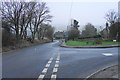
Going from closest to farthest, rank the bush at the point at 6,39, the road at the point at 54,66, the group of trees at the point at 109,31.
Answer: the road at the point at 54,66 → the bush at the point at 6,39 → the group of trees at the point at 109,31

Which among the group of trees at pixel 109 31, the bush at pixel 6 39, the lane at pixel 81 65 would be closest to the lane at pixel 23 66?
the lane at pixel 81 65

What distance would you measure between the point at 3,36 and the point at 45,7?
22.9 meters

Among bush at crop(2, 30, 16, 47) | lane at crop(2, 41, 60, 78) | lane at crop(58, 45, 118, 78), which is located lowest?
lane at crop(2, 41, 60, 78)

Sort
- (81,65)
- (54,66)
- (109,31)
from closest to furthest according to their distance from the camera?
1. (54,66)
2. (81,65)
3. (109,31)

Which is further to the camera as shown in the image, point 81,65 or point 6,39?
point 6,39

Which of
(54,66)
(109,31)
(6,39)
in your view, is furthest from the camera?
(109,31)

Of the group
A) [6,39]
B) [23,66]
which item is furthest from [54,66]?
[6,39]

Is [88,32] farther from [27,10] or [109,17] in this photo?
[27,10]

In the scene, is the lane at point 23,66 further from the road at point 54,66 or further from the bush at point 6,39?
the bush at point 6,39

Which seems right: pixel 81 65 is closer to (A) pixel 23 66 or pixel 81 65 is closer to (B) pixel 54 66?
(B) pixel 54 66

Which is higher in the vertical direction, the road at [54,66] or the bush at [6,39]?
the bush at [6,39]

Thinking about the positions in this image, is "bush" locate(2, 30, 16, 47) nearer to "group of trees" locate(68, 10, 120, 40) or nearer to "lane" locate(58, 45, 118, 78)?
"lane" locate(58, 45, 118, 78)

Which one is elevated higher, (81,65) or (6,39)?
(6,39)

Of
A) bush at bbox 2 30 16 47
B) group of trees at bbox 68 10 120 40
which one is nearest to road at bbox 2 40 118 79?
bush at bbox 2 30 16 47
